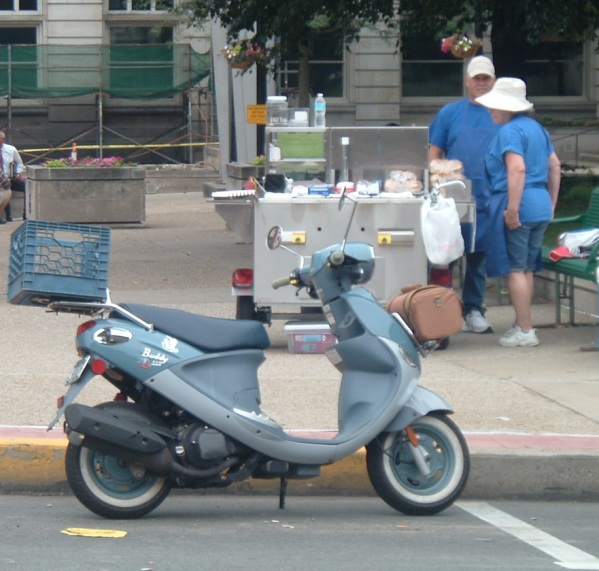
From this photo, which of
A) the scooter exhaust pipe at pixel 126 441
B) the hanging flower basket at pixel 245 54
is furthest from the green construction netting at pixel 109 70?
the scooter exhaust pipe at pixel 126 441

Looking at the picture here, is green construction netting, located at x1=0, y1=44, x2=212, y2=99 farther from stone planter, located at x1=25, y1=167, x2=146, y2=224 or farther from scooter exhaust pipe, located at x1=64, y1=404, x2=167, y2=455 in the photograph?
scooter exhaust pipe, located at x1=64, y1=404, x2=167, y2=455

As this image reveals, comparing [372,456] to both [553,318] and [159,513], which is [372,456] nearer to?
[159,513]

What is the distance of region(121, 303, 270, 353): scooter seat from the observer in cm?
545

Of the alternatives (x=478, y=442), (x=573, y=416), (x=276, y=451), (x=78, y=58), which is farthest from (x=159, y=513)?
(x=78, y=58)

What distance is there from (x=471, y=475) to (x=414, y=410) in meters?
0.85

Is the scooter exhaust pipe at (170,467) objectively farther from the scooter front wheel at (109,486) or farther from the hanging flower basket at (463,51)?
the hanging flower basket at (463,51)

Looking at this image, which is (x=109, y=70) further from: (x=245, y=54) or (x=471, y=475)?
(x=471, y=475)

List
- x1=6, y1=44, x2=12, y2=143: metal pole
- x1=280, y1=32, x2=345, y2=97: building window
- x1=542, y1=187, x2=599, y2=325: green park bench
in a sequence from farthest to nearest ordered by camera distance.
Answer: x1=280, y1=32, x2=345, y2=97: building window → x1=6, y1=44, x2=12, y2=143: metal pole → x1=542, y1=187, x2=599, y2=325: green park bench

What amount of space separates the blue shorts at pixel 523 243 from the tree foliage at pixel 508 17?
6508 mm

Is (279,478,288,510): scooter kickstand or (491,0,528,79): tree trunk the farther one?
(491,0,528,79): tree trunk

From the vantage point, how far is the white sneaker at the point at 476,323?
32.0ft

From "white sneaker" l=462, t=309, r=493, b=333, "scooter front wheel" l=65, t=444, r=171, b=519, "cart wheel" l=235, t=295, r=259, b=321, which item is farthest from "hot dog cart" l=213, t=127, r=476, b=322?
"scooter front wheel" l=65, t=444, r=171, b=519

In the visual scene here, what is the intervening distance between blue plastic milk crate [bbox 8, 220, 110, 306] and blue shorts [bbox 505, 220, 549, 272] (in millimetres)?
4268

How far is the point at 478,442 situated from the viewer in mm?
6488
